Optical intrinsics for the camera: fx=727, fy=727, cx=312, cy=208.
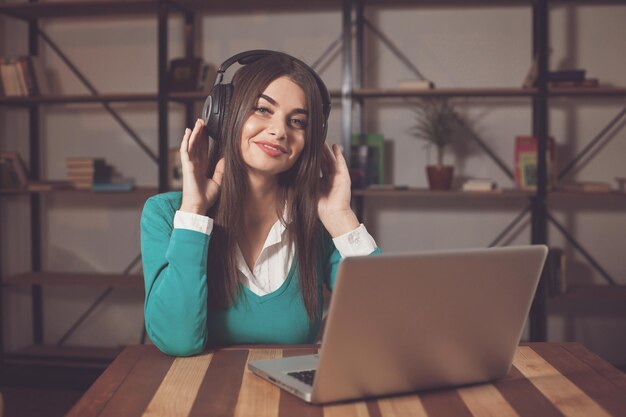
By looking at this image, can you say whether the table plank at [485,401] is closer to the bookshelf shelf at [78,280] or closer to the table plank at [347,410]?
the table plank at [347,410]

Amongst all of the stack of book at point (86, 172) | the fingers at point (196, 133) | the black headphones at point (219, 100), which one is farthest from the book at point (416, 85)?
the fingers at point (196, 133)

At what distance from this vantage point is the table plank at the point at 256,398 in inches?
37.4

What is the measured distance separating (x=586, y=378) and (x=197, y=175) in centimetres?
83

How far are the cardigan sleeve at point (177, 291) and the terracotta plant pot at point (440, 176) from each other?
6.50 ft

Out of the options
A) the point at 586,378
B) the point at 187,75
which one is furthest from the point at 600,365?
the point at 187,75

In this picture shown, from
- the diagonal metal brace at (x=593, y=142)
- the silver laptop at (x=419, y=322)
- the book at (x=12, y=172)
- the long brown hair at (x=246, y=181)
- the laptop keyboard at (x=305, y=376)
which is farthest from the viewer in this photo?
the book at (x=12, y=172)

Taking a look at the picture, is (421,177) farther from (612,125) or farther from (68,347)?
(68,347)

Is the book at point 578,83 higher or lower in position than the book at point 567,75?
lower

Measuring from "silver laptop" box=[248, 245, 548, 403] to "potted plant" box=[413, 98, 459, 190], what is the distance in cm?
220

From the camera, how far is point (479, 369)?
1.07m

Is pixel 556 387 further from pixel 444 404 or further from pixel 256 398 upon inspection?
pixel 256 398

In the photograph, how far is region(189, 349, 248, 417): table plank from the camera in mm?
958

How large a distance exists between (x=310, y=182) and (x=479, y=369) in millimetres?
697

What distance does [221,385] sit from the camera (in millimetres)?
1068
